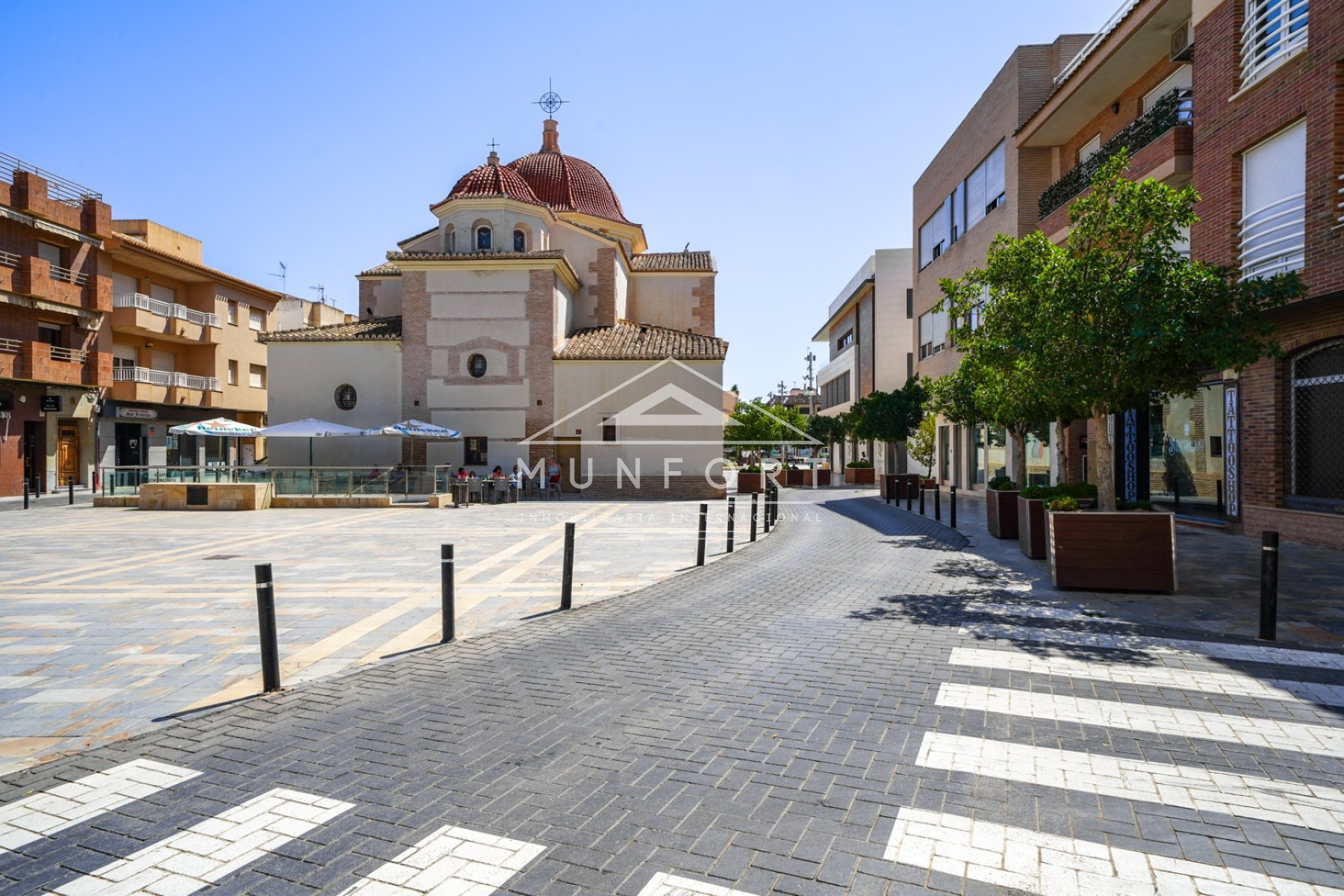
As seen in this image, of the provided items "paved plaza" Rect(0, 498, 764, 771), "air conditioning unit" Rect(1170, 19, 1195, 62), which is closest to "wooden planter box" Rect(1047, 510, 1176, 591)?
"paved plaza" Rect(0, 498, 764, 771)

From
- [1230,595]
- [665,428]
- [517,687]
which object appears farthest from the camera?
[665,428]

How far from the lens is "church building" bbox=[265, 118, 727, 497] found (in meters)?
28.8

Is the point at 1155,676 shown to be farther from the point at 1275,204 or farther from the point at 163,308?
the point at 163,308

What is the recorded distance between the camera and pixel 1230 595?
8.21 metres

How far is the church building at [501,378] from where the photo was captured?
94.4 ft

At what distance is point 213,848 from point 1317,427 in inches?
600

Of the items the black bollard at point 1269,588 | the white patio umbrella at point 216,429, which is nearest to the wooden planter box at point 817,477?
the white patio umbrella at point 216,429

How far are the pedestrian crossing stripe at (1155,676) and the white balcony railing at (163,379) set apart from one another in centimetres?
3691

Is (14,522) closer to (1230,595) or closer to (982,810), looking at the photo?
(982,810)

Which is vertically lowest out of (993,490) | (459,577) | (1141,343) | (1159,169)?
(459,577)

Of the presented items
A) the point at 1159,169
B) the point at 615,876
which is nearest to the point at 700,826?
the point at 615,876

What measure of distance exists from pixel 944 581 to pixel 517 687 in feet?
20.6

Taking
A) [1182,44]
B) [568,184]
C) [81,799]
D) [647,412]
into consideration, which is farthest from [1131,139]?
[568,184]

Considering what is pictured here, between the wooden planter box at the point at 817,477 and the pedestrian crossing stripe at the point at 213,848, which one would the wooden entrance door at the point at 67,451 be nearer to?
the wooden planter box at the point at 817,477
